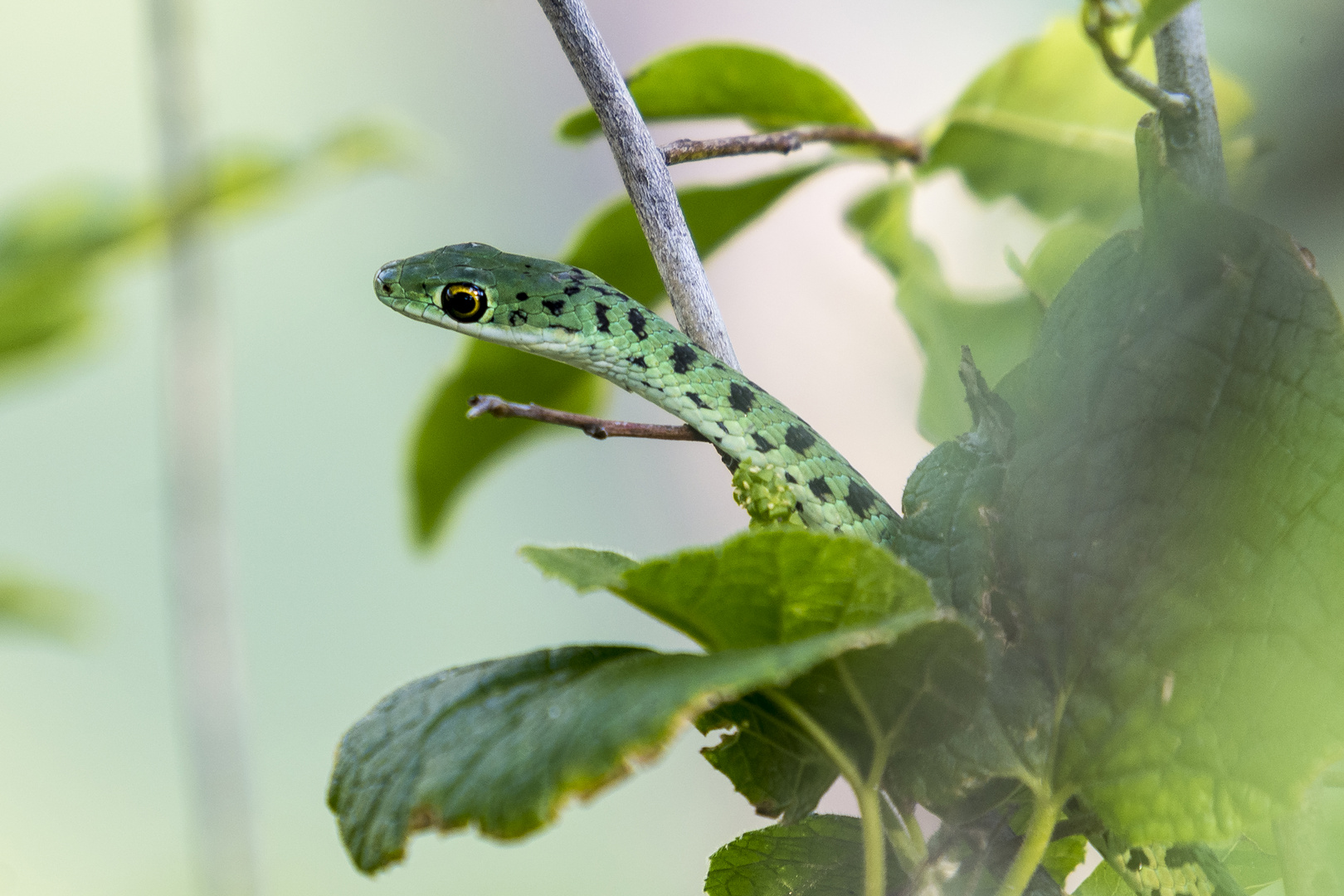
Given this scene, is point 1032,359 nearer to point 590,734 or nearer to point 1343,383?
point 1343,383

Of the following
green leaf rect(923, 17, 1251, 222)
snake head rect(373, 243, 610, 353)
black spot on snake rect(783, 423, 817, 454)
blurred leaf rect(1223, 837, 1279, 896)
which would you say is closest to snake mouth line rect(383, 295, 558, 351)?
snake head rect(373, 243, 610, 353)

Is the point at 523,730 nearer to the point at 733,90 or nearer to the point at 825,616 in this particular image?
the point at 825,616

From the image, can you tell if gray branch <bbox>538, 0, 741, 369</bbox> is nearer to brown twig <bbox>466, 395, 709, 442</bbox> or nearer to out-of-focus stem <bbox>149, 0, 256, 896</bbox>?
brown twig <bbox>466, 395, 709, 442</bbox>

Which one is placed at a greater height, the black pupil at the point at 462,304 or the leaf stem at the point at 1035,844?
the black pupil at the point at 462,304

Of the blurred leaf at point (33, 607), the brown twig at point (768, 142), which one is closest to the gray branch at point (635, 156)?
the brown twig at point (768, 142)

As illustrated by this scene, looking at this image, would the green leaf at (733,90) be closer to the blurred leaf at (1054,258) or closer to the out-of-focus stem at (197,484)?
the blurred leaf at (1054,258)
